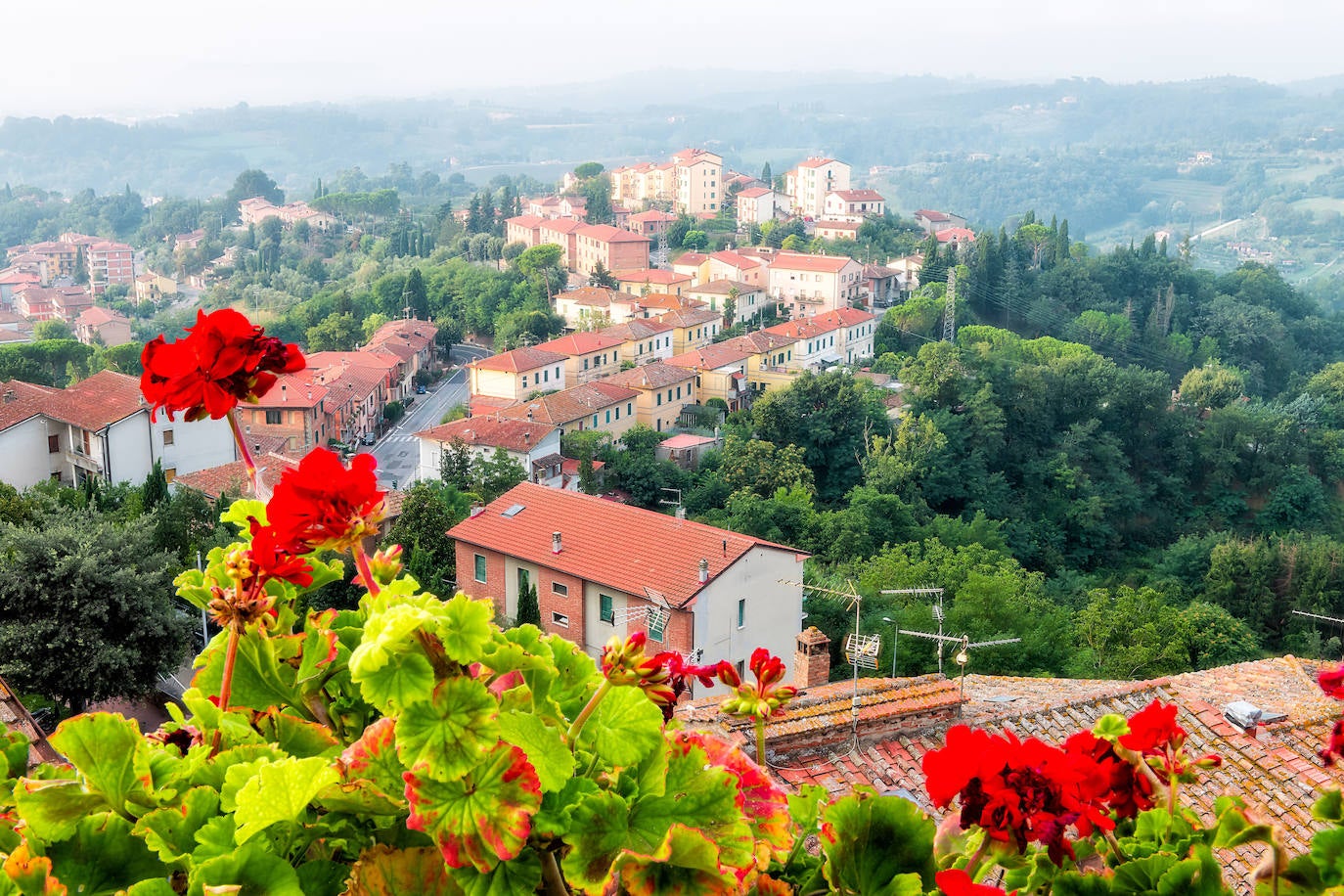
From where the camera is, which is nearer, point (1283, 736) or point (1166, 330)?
point (1283, 736)

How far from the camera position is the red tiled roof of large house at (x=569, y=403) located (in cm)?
3906

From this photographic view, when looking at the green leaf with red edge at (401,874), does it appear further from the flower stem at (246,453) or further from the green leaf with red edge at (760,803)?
the flower stem at (246,453)

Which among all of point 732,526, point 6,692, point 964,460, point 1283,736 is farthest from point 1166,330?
point 6,692

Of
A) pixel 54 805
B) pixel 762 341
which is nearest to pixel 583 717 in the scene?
pixel 54 805

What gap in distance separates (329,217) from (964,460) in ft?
258

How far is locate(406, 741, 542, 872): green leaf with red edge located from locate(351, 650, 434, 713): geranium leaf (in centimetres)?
10

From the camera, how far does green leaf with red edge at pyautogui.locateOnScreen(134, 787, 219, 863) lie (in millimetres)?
1565

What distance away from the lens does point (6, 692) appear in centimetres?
541

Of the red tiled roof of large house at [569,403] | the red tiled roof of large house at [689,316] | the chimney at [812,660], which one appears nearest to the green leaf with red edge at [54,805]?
the chimney at [812,660]

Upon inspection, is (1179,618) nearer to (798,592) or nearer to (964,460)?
(798,592)

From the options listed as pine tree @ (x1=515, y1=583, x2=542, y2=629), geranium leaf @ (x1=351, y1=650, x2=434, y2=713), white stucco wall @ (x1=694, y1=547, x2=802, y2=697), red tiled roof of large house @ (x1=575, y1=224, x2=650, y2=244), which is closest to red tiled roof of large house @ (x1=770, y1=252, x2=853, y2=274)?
red tiled roof of large house @ (x1=575, y1=224, x2=650, y2=244)

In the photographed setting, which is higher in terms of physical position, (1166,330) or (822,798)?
(822,798)

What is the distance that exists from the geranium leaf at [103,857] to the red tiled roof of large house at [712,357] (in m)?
45.5

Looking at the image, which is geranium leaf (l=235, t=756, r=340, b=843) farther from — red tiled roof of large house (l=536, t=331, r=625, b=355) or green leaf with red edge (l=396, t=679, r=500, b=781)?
red tiled roof of large house (l=536, t=331, r=625, b=355)
